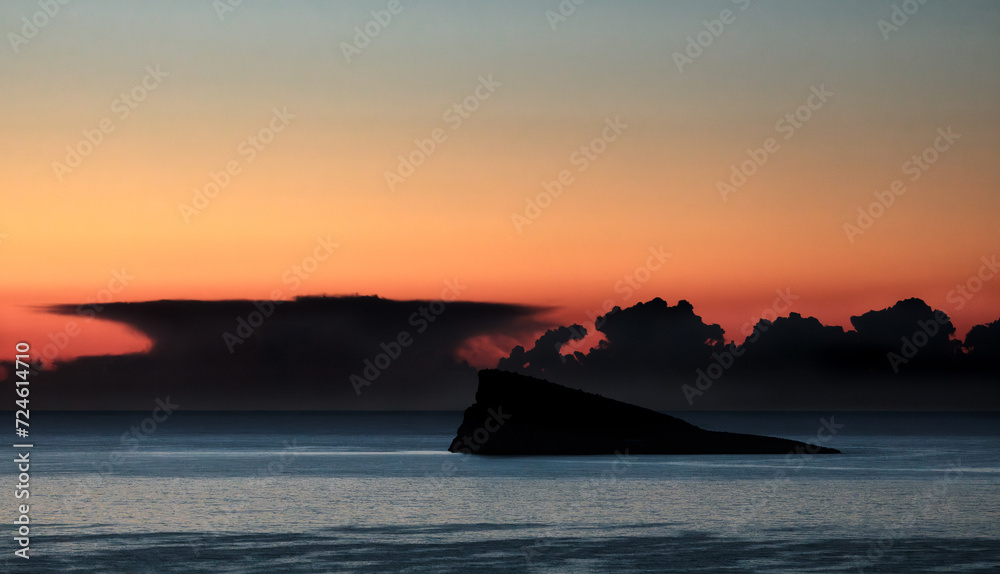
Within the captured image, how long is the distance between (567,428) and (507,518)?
61376mm

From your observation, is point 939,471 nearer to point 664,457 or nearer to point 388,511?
point 664,457

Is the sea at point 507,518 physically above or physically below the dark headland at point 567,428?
below

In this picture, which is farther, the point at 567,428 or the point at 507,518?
the point at 567,428

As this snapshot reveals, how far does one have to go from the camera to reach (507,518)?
54.9 m

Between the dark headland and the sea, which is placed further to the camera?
the dark headland

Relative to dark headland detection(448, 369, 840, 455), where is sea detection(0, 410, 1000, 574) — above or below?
below

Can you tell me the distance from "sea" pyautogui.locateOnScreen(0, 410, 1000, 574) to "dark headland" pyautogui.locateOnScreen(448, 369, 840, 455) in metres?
11.7

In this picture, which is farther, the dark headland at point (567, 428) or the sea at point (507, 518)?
the dark headland at point (567, 428)

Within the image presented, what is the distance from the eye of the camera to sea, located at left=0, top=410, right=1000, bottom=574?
4056cm

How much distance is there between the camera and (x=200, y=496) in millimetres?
66250

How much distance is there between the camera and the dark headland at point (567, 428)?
109938 mm

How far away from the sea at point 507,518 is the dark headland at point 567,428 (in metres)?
11.7

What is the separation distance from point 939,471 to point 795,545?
167ft

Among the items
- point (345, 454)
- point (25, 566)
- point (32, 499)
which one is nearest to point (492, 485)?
point (32, 499)
